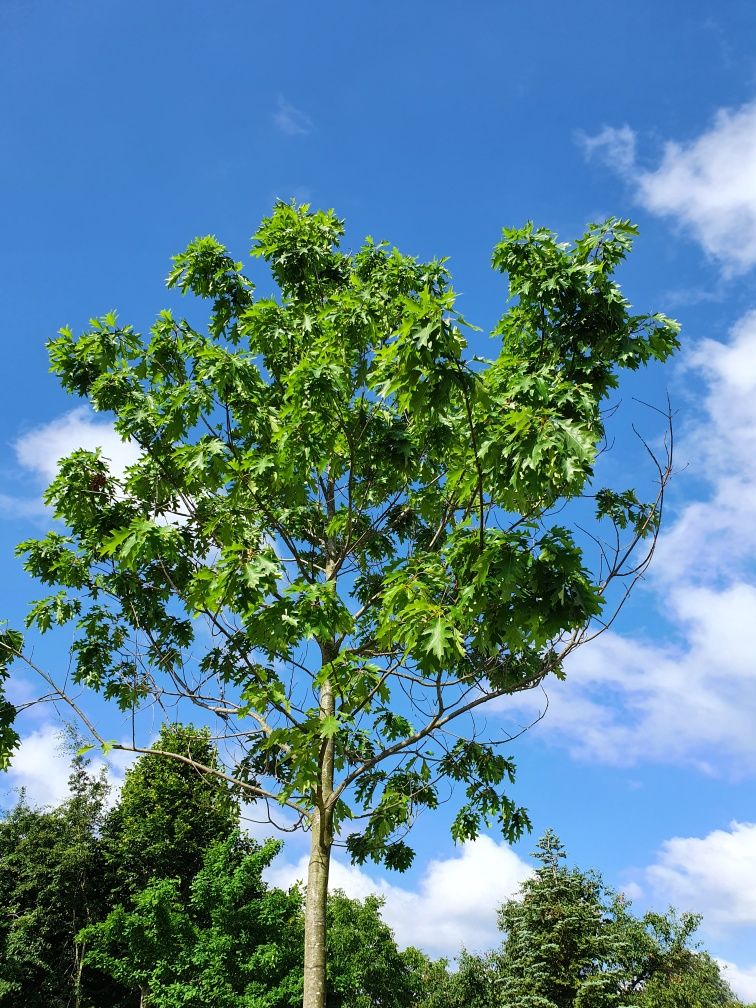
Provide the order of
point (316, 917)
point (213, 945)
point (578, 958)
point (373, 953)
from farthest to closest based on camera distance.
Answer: point (373, 953) < point (578, 958) < point (213, 945) < point (316, 917)

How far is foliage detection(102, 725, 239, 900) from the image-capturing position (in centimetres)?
2875

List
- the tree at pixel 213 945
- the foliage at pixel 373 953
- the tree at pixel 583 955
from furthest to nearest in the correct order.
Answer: the foliage at pixel 373 953 → the tree at pixel 583 955 → the tree at pixel 213 945

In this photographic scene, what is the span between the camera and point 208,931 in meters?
21.2

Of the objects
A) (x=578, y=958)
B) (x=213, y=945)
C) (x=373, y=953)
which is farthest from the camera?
(x=373, y=953)

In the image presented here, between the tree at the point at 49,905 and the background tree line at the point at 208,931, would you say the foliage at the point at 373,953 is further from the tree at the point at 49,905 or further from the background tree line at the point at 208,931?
the tree at the point at 49,905

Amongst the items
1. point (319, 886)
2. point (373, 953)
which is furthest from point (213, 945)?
point (373, 953)

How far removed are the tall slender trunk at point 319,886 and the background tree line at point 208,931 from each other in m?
13.3

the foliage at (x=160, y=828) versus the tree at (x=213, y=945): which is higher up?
the foliage at (x=160, y=828)

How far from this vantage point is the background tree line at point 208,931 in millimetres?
21047

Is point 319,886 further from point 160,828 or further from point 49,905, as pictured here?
point 49,905

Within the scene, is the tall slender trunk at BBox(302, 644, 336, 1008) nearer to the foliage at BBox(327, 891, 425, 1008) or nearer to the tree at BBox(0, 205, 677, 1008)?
the tree at BBox(0, 205, 677, 1008)

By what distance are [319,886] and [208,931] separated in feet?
50.8

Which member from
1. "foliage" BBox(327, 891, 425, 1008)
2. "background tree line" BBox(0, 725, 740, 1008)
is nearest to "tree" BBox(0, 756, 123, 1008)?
"background tree line" BBox(0, 725, 740, 1008)

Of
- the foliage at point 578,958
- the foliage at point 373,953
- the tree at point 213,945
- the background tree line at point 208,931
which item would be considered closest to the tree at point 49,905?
the background tree line at point 208,931
